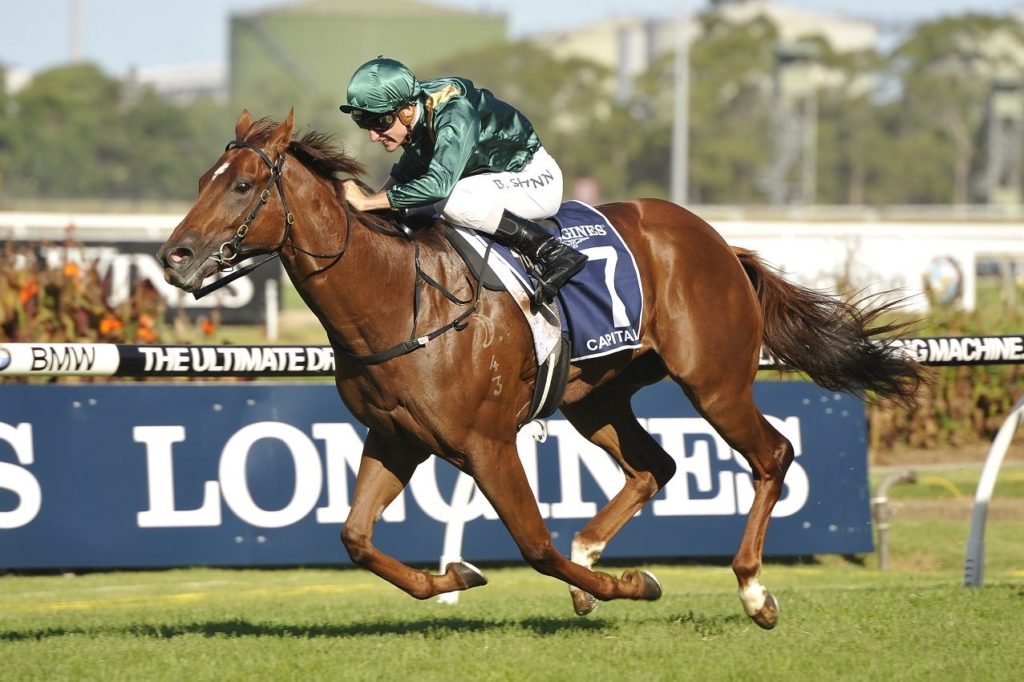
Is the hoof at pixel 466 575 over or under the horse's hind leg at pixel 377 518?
under

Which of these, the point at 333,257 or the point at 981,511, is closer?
the point at 333,257

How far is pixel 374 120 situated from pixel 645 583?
189cm

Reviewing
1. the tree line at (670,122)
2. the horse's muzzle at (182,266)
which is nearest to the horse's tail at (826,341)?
the horse's muzzle at (182,266)

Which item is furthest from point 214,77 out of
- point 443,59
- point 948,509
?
point 948,509

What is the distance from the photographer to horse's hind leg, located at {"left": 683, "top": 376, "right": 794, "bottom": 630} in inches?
215

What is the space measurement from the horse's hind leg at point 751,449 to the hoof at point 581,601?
55 cm

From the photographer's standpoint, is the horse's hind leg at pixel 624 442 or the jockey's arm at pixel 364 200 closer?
the jockey's arm at pixel 364 200

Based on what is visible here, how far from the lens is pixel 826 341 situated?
596cm

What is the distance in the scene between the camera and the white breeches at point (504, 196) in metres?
5.07

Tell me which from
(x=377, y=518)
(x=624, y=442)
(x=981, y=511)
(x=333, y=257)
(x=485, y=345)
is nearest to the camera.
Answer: (x=333, y=257)

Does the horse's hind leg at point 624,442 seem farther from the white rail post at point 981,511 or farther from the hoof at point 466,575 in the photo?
the white rail post at point 981,511

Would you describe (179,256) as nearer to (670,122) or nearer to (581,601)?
(581,601)

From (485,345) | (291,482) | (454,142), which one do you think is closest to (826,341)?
(485,345)

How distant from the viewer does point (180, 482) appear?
7340mm
